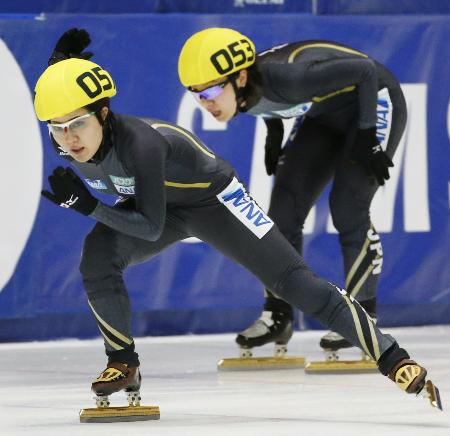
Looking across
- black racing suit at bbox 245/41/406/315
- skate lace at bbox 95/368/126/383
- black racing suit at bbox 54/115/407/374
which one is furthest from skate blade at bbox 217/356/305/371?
skate lace at bbox 95/368/126/383

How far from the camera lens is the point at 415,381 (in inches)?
203

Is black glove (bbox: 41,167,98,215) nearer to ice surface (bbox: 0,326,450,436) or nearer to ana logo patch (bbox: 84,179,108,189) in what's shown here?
ana logo patch (bbox: 84,179,108,189)

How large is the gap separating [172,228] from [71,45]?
2.72 feet

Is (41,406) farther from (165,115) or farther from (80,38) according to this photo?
(165,115)

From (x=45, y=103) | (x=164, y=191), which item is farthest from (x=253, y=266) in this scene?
(x=45, y=103)

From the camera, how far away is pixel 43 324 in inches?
336

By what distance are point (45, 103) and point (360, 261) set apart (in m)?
2.36

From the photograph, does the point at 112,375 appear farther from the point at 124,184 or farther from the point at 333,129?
the point at 333,129

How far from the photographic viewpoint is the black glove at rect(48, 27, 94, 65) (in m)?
5.60

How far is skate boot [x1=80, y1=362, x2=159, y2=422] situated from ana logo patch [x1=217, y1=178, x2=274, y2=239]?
0.71 m

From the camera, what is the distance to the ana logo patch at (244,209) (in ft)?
18.1

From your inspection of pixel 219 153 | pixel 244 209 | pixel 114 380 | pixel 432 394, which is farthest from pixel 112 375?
pixel 219 153

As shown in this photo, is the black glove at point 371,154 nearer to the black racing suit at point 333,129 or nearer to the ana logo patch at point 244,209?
the black racing suit at point 333,129

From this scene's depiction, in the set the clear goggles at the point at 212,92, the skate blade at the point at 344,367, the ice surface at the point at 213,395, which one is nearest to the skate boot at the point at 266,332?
the ice surface at the point at 213,395
